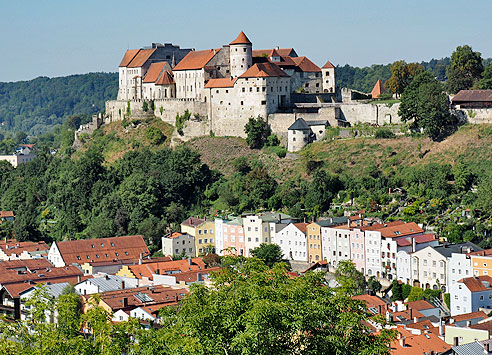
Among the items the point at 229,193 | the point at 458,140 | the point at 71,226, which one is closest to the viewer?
the point at 458,140

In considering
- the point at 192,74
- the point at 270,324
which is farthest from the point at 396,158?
the point at 270,324

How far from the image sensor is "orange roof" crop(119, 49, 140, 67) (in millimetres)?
100644

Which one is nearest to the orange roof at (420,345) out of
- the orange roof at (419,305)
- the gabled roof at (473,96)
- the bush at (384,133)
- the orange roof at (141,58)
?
the orange roof at (419,305)

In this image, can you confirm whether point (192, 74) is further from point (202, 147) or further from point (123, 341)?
point (123, 341)

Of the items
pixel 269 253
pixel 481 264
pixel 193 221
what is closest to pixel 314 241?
pixel 269 253

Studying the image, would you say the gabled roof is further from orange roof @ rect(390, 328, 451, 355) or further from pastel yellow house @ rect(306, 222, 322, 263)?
orange roof @ rect(390, 328, 451, 355)

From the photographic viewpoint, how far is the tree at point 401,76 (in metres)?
85.3

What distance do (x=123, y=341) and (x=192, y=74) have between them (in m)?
61.6

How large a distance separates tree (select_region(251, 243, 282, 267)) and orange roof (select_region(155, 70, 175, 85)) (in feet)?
95.6

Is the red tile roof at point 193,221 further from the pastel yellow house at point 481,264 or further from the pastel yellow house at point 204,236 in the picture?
the pastel yellow house at point 481,264

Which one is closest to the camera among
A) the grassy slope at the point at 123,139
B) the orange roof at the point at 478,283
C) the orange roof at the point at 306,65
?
the orange roof at the point at 478,283

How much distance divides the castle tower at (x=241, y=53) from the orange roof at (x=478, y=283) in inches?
1481

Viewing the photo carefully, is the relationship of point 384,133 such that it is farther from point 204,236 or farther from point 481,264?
point 481,264

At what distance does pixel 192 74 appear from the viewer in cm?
9044
